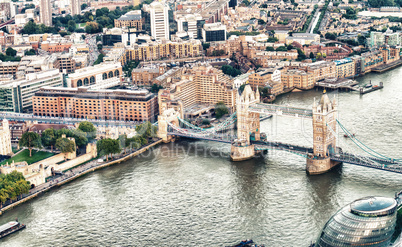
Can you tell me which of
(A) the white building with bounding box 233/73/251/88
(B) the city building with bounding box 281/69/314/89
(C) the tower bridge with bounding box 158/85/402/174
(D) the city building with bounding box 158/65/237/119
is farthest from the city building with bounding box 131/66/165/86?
(C) the tower bridge with bounding box 158/85/402/174

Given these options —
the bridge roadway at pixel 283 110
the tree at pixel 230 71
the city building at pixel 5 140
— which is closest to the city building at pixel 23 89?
the city building at pixel 5 140

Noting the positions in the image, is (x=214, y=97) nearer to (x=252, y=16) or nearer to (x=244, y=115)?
(x=244, y=115)

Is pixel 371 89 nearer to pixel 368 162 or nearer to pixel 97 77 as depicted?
pixel 368 162

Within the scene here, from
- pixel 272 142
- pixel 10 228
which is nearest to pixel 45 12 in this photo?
pixel 272 142

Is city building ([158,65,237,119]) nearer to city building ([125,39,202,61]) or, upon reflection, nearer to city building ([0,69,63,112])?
city building ([0,69,63,112])

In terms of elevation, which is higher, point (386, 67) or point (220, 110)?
point (386, 67)
